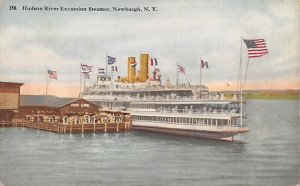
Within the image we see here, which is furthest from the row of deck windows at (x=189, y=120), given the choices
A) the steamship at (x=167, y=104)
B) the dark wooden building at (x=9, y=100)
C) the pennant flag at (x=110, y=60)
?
the dark wooden building at (x=9, y=100)

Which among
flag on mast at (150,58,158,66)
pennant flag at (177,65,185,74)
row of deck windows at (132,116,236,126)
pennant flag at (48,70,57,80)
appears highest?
flag on mast at (150,58,158,66)

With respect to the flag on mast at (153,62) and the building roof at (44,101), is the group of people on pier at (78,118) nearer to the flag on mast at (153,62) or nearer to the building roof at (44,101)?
the building roof at (44,101)

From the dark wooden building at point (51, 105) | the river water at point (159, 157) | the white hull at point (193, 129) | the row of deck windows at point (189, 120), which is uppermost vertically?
the dark wooden building at point (51, 105)

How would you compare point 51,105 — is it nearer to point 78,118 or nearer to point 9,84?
point 78,118

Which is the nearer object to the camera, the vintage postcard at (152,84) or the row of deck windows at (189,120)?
the vintage postcard at (152,84)

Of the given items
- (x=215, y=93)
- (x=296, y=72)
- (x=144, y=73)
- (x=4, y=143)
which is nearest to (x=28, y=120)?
(x=4, y=143)

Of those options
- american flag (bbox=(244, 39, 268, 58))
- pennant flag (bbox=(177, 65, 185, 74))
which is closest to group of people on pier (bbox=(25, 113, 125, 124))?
pennant flag (bbox=(177, 65, 185, 74))

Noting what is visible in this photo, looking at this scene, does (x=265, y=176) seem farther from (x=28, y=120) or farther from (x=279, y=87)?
(x=28, y=120)

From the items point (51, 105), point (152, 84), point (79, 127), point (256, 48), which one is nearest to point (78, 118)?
point (79, 127)

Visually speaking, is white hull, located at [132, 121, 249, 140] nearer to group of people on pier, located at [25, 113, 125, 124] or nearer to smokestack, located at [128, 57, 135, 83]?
group of people on pier, located at [25, 113, 125, 124]
